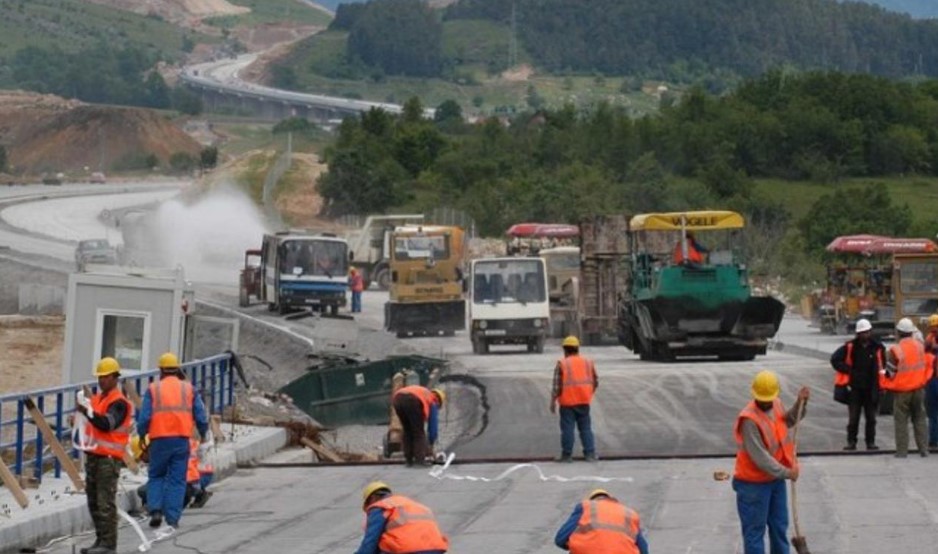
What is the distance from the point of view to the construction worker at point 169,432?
1861 centimetres

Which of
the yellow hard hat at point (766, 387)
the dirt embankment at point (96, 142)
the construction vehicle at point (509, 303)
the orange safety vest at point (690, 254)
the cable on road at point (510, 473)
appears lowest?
the cable on road at point (510, 473)

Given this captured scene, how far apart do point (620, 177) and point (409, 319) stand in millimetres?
51192

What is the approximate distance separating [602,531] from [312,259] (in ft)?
160

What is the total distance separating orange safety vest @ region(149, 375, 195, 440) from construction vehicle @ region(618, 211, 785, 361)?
2330 centimetres

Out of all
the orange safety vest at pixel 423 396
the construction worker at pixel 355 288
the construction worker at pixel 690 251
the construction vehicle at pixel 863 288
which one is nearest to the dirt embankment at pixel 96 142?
the construction worker at pixel 355 288

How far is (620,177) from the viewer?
342 feet

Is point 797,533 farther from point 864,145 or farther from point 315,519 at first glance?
point 864,145

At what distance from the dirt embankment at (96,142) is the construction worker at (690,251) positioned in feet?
449

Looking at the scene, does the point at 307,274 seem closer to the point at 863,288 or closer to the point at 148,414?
the point at 863,288

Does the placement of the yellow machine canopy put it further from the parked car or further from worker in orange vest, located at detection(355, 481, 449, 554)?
the parked car

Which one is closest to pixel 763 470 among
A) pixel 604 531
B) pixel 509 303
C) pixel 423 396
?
pixel 604 531

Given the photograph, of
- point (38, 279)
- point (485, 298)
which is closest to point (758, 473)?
point (485, 298)

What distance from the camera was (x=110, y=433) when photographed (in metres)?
17.4

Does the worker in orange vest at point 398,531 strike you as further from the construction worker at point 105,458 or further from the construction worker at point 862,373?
A: the construction worker at point 862,373
